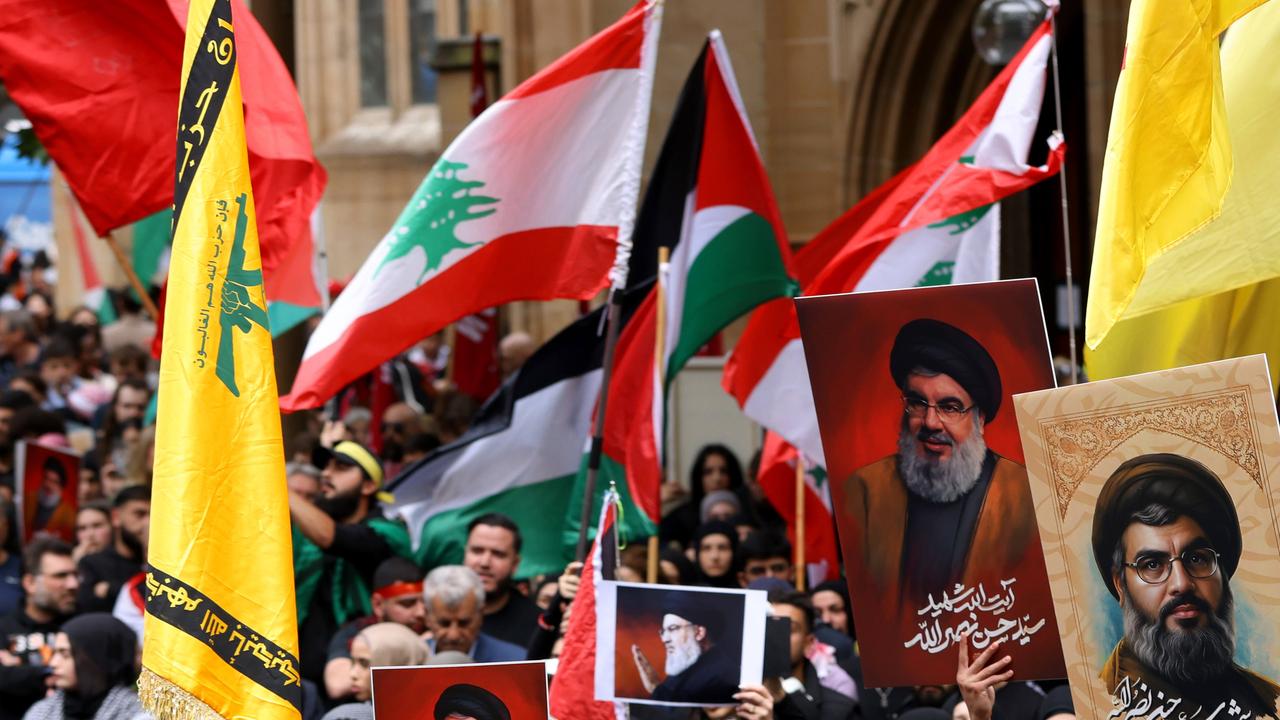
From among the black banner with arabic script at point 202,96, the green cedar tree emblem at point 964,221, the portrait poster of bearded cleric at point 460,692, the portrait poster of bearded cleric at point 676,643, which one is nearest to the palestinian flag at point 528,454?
the green cedar tree emblem at point 964,221

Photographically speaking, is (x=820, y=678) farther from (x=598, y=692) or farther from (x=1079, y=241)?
(x=1079, y=241)

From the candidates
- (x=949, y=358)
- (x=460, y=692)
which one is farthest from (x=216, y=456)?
(x=949, y=358)

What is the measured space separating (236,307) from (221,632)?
0.88 m

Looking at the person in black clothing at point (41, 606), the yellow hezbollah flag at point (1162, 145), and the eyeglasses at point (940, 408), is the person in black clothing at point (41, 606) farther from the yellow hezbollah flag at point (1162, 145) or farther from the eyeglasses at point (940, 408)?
the yellow hezbollah flag at point (1162, 145)

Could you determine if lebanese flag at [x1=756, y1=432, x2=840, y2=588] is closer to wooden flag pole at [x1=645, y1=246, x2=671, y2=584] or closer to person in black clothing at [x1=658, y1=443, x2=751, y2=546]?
person in black clothing at [x1=658, y1=443, x2=751, y2=546]

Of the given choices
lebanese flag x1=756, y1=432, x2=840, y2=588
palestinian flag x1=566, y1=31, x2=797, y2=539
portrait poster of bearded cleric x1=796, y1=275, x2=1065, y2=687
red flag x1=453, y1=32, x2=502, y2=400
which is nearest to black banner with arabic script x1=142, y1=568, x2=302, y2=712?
portrait poster of bearded cleric x1=796, y1=275, x2=1065, y2=687

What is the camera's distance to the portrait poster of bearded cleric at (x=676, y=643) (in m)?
6.15

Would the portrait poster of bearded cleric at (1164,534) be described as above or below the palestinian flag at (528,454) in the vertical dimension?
below

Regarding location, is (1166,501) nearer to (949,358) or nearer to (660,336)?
(949,358)

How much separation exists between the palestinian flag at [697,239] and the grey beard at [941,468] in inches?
107

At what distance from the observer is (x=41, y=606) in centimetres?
877

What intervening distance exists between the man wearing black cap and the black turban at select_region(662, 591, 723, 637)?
980 mm

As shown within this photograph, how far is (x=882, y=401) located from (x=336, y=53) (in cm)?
2769

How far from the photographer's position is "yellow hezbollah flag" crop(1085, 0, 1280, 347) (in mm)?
5008
